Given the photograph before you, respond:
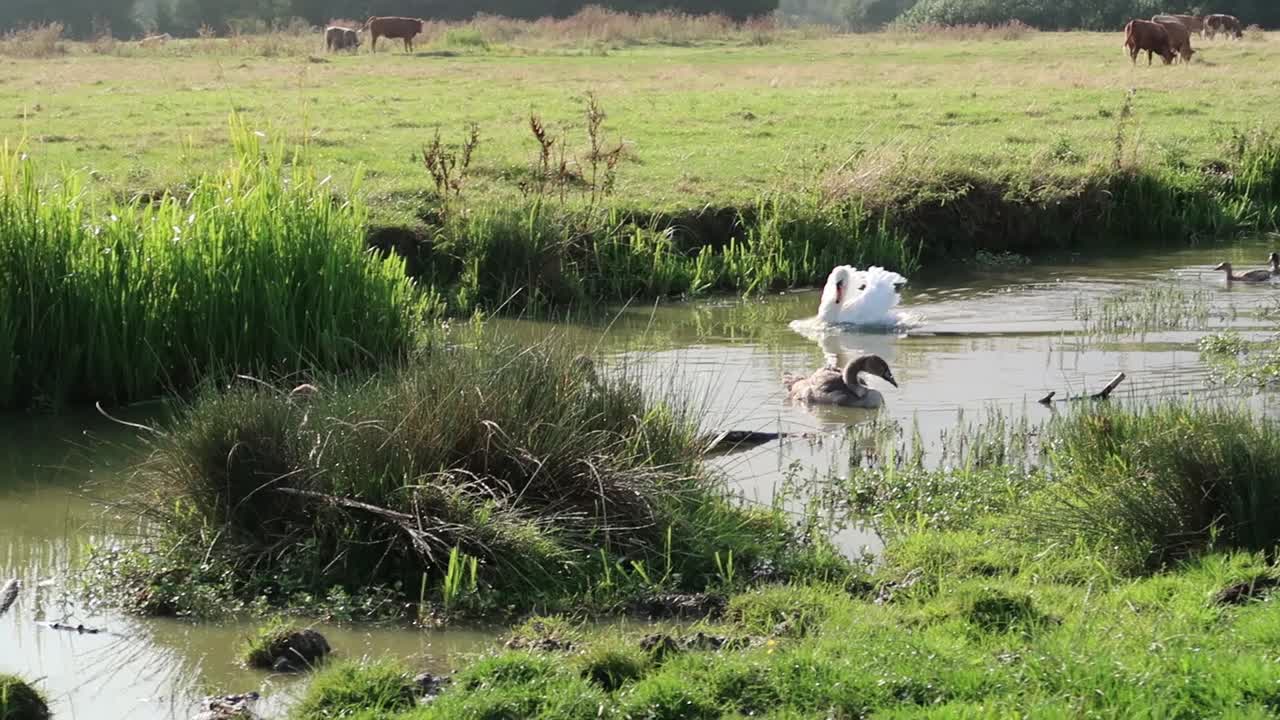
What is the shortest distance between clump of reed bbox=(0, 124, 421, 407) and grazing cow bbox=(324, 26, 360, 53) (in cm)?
4168

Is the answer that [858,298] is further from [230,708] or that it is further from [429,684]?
[230,708]

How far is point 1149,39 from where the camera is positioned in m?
40.9

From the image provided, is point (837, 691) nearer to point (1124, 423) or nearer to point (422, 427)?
point (422, 427)

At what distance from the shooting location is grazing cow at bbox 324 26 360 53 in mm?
51844

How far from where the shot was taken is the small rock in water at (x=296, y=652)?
6.16 metres

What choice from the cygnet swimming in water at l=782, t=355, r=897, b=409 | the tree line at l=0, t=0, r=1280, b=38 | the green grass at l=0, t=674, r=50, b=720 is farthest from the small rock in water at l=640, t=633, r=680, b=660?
the tree line at l=0, t=0, r=1280, b=38

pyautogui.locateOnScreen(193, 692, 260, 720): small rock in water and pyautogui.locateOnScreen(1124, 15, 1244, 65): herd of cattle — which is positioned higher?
pyautogui.locateOnScreen(1124, 15, 1244, 65): herd of cattle

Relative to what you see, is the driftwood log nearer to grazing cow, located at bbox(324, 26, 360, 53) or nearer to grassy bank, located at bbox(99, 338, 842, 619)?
grassy bank, located at bbox(99, 338, 842, 619)

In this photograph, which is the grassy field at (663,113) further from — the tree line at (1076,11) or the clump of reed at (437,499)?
the tree line at (1076,11)

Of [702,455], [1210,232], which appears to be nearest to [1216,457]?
[702,455]

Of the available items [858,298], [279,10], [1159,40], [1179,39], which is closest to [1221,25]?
[1179,39]

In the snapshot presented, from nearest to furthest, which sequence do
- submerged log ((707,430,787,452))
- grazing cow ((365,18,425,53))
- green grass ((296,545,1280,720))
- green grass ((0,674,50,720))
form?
green grass ((296,545,1280,720)) → green grass ((0,674,50,720)) → submerged log ((707,430,787,452)) → grazing cow ((365,18,425,53))

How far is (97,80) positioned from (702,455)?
1142 inches

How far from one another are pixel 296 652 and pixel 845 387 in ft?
20.0
